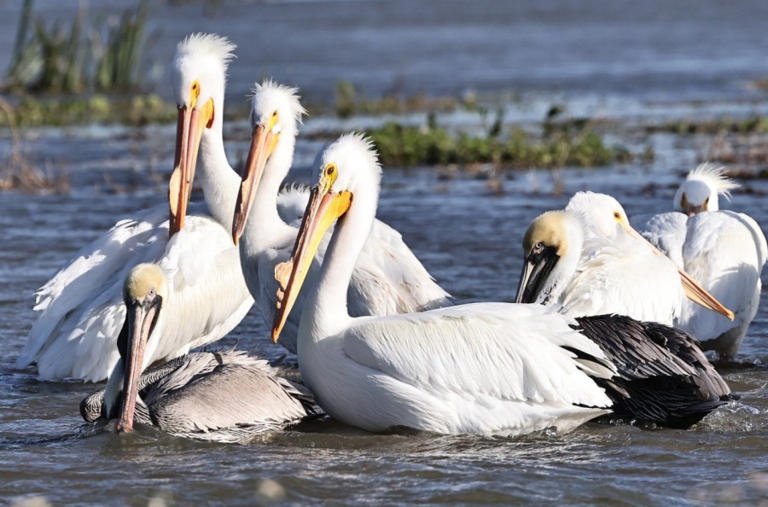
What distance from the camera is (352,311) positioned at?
5496 millimetres

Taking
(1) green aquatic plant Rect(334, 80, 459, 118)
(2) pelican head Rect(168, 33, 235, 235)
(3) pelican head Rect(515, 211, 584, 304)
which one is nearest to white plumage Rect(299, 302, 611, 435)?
(3) pelican head Rect(515, 211, 584, 304)

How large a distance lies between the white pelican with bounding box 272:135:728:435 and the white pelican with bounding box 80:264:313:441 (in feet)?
0.54

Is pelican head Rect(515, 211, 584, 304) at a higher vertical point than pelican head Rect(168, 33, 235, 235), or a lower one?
lower

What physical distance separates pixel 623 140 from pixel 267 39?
1680cm

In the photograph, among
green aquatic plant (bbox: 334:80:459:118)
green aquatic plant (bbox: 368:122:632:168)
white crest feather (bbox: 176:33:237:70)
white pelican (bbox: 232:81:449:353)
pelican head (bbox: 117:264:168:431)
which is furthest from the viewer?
green aquatic plant (bbox: 334:80:459:118)

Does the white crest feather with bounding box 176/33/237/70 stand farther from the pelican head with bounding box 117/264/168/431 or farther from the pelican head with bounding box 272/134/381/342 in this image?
the pelican head with bounding box 117/264/168/431

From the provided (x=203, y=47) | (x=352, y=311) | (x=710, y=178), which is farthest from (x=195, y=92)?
(x=710, y=178)

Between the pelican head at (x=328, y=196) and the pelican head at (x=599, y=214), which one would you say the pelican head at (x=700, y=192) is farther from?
the pelican head at (x=328, y=196)

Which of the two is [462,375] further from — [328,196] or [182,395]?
[182,395]

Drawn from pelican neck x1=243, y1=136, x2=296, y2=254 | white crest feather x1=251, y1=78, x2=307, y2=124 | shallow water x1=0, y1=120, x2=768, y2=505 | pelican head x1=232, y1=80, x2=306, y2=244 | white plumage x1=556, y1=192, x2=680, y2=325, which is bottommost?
shallow water x1=0, y1=120, x2=768, y2=505

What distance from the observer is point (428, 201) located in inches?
381

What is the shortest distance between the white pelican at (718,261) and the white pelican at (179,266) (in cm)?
189

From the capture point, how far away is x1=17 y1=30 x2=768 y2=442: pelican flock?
457cm

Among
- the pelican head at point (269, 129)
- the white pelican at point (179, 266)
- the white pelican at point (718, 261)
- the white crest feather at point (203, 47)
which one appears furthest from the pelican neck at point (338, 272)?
the white pelican at point (718, 261)
